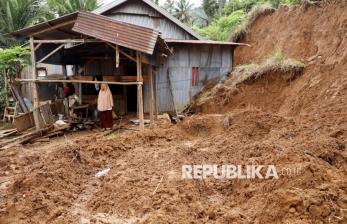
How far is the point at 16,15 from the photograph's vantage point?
60.8 ft

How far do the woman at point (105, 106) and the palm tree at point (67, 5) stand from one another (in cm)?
1333

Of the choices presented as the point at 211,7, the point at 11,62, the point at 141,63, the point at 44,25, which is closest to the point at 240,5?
the point at 211,7

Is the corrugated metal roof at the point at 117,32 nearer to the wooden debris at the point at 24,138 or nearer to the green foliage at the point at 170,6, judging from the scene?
the wooden debris at the point at 24,138

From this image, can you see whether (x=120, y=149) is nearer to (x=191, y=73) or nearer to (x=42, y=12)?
(x=191, y=73)

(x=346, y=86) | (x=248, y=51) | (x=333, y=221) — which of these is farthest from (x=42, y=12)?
(x=333, y=221)

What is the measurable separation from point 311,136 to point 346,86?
2644 mm

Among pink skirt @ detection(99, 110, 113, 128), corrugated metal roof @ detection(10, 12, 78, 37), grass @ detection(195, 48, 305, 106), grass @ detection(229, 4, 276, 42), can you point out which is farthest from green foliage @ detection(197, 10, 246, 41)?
corrugated metal roof @ detection(10, 12, 78, 37)

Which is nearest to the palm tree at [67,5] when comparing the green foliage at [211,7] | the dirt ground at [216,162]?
the green foliage at [211,7]

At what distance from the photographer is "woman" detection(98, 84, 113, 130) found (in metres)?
10.7

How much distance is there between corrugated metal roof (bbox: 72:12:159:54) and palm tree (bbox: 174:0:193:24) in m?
22.6

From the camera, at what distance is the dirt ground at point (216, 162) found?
443 centimetres

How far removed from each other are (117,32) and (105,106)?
8.58ft

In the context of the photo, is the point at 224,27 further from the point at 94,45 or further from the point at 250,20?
the point at 94,45

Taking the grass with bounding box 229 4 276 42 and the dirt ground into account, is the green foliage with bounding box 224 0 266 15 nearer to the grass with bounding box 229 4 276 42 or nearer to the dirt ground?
the grass with bounding box 229 4 276 42
